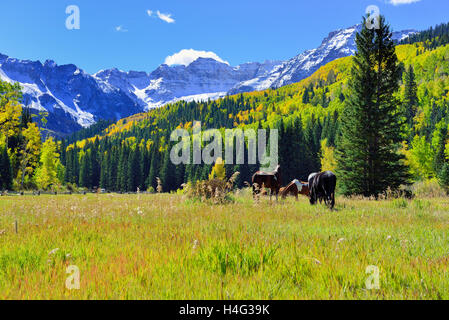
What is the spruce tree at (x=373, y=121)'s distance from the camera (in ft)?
63.3

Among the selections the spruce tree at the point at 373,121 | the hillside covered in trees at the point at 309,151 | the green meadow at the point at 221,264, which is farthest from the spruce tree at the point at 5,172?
the spruce tree at the point at 373,121

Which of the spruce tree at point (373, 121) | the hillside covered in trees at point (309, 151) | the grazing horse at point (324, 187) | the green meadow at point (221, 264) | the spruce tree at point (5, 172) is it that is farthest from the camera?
the hillside covered in trees at point (309, 151)

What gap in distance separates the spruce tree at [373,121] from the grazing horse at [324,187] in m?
10.2

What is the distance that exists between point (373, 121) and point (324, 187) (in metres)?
11.9

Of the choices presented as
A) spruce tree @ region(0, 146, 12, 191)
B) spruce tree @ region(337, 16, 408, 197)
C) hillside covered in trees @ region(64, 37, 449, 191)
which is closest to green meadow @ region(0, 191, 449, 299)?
spruce tree @ region(337, 16, 408, 197)

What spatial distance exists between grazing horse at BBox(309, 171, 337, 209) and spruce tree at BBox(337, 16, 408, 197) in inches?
402

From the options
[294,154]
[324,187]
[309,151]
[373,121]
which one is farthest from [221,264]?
[309,151]

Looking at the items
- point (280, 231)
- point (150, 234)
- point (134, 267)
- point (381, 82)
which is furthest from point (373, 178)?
point (134, 267)

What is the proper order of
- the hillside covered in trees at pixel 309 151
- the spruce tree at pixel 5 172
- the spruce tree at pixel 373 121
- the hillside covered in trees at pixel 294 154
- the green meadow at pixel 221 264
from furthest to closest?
the hillside covered in trees at pixel 309 151
the hillside covered in trees at pixel 294 154
the spruce tree at pixel 5 172
the spruce tree at pixel 373 121
the green meadow at pixel 221 264

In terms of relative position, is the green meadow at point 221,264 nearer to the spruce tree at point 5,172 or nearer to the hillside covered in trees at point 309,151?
the spruce tree at point 5,172

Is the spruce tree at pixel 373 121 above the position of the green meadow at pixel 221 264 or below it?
above

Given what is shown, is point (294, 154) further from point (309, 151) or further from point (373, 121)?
point (373, 121)
